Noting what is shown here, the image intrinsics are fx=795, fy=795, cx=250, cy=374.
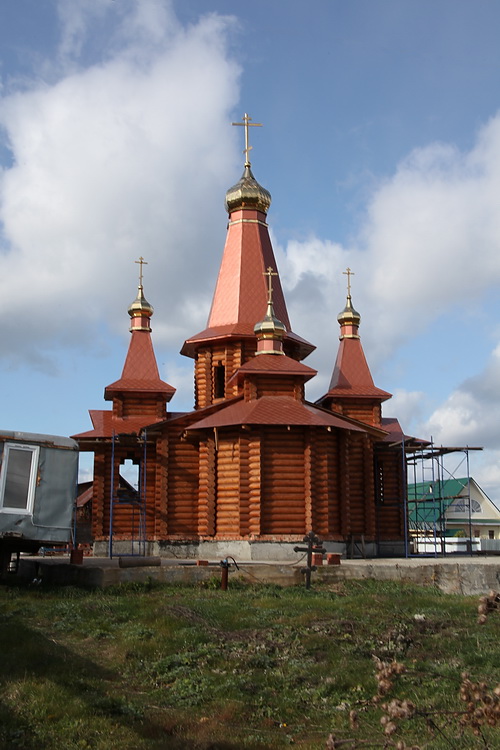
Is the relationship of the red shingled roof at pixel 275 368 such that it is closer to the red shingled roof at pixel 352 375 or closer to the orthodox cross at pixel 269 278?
the orthodox cross at pixel 269 278

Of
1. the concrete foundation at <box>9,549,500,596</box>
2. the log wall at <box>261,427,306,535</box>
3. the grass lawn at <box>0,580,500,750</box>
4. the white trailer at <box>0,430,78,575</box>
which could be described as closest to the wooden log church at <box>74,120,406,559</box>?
Answer: the log wall at <box>261,427,306,535</box>

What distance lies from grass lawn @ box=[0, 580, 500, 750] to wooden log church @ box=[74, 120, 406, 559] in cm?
845

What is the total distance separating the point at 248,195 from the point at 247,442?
1209 centimetres

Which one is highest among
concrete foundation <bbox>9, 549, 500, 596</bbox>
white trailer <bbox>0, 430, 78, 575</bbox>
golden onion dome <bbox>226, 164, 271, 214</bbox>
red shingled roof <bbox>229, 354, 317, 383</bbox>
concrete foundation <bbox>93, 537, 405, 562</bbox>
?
golden onion dome <bbox>226, 164, 271, 214</bbox>

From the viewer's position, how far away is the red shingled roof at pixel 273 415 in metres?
24.1

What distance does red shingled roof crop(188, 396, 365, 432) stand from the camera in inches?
949

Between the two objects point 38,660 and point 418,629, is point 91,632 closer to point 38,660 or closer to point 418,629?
point 38,660

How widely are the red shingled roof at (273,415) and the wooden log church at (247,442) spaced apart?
0.20 feet

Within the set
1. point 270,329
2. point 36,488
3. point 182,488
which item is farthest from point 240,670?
point 270,329

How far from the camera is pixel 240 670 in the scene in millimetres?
10539

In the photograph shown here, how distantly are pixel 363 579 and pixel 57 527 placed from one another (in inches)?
272

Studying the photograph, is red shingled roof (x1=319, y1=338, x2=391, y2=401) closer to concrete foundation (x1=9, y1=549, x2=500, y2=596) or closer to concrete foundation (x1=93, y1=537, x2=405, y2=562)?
concrete foundation (x1=93, y1=537, x2=405, y2=562)

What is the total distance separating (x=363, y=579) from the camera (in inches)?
710

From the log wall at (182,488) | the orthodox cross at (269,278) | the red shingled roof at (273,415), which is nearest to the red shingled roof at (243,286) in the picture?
the orthodox cross at (269,278)
